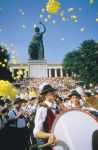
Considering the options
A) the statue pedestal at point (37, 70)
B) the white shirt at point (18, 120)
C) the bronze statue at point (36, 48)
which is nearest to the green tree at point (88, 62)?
the bronze statue at point (36, 48)

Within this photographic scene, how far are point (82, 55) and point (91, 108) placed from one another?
73756 mm

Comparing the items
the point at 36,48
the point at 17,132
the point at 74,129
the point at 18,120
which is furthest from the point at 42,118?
the point at 36,48

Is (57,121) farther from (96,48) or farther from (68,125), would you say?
(96,48)

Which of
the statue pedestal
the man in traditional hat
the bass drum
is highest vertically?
the statue pedestal

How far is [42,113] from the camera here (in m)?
4.76

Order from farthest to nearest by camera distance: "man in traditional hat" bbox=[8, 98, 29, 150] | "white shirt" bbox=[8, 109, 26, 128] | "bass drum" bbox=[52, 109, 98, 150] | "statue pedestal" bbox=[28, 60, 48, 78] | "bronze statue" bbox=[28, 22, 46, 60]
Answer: "bronze statue" bbox=[28, 22, 46, 60] < "statue pedestal" bbox=[28, 60, 48, 78] < "white shirt" bbox=[8, 109, 26, 128] < "man in traditional hat" bbox=[8, 98, 29, 150] < "bass drum" bbox=[52, 109, 98, 150]

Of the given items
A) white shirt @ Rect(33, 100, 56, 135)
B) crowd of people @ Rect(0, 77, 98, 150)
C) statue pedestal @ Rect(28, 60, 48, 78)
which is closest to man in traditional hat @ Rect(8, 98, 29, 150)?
crowd of people @ Rect(0, 77, 98, 150)

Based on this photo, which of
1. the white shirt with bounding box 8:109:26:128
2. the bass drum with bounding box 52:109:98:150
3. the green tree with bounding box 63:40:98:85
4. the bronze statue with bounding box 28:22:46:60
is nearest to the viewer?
the bass drum with bounding box 52:109:98:150

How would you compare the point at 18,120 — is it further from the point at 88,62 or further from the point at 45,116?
the point at 88,62

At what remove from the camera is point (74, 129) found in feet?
14.3

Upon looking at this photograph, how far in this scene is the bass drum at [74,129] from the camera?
4266 mm

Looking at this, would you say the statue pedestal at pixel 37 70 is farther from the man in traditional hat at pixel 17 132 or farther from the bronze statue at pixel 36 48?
the man in traditional hat at pixel 17 132

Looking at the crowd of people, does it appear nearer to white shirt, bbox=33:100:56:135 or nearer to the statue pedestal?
white shirt, bbox=33:100:56:135

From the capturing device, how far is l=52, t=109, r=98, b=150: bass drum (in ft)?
14.0
